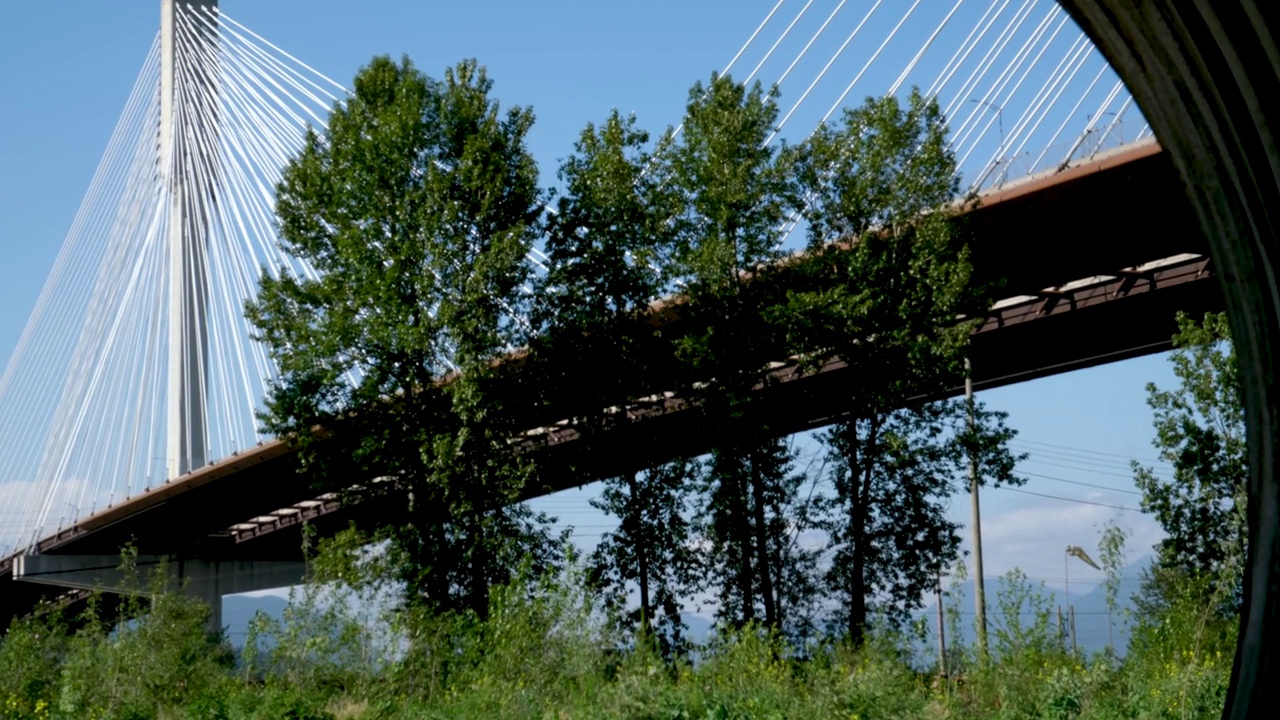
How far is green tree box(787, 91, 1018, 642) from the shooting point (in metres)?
21.4

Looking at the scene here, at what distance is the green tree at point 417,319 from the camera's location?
22.2 meters

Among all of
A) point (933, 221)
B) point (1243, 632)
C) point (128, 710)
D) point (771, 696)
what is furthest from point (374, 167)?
point (1243, 632)

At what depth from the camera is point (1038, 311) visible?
28250 mm

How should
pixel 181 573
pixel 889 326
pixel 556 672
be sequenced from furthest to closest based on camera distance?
pixel 181 573 → pixel 889 326 → pixel 556 672

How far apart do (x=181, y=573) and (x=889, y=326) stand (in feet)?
105

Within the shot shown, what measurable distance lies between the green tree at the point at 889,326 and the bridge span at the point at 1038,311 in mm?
773

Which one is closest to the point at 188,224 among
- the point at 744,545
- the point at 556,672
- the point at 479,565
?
the point at 479,565

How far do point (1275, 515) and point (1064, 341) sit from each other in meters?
28.0

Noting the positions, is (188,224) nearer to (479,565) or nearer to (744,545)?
(479,565)

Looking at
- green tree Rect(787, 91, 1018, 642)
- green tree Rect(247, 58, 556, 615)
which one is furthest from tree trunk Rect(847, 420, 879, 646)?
green tree Rect(247, 58, 556, 615)

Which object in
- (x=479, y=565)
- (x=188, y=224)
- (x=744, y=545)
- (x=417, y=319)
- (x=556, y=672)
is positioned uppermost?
(x=188, y=224)

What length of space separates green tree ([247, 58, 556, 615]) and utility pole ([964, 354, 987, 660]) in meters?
6.91

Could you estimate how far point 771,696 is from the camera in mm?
10172

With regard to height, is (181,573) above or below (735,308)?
below
